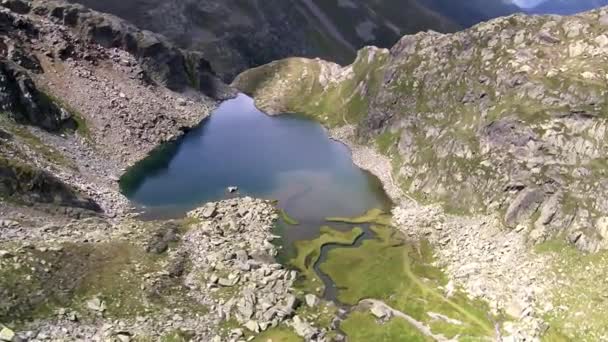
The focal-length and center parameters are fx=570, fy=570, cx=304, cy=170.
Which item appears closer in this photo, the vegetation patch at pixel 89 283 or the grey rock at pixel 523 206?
the vegetation patch at pixel 89 283

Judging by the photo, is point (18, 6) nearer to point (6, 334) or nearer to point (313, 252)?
point (313, 252)

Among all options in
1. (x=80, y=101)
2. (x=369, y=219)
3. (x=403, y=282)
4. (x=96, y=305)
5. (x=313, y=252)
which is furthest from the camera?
(x=80, y=101)

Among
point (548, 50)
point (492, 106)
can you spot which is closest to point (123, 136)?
point (492, 106)

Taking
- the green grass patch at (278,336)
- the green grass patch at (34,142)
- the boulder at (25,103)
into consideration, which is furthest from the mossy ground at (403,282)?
the boulder at (25,103)

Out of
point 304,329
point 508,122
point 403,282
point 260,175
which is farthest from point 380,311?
point 260,175

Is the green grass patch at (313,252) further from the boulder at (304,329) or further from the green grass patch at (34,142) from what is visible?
the green grass patch at (34,142)

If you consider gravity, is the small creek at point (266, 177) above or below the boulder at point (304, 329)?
above

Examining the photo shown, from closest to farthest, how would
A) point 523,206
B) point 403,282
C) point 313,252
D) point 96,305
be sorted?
point 96,305 < point 403,282 < point 313,252 < point 523,206

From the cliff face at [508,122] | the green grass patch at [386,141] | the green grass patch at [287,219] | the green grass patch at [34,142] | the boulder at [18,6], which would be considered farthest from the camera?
the boulder at [18,6]

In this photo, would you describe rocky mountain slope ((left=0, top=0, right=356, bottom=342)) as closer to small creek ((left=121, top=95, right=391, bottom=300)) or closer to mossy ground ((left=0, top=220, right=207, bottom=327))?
mossy ground ((left=0, top=220, right=207, bottom=327))
